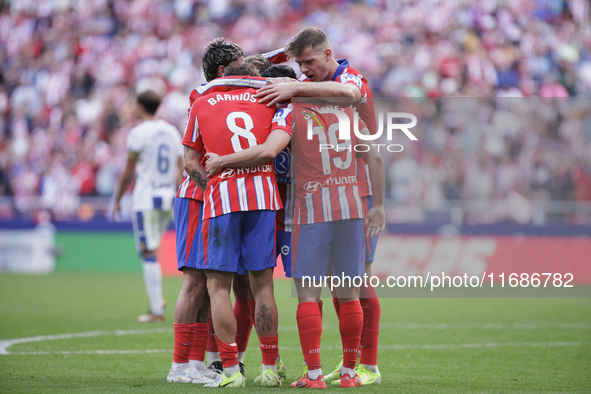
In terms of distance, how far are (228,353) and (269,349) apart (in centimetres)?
29

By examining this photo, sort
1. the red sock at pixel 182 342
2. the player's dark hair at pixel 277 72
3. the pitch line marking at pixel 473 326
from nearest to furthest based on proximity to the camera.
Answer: the red sock at pixel 182 342
the player's dark hair at pixel 277 72
the pitch line marking at pixel 473 326

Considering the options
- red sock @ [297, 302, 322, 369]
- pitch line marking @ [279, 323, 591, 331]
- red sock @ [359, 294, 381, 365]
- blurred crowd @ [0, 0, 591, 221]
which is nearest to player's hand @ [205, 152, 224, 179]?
red sock @ [297, 302, 322, 369]

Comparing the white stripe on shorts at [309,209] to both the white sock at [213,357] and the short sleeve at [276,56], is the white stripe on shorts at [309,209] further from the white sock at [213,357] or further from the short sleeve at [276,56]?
the short sleeve at [276,56]

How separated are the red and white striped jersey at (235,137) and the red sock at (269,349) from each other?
88 centimetres

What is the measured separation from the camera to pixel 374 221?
15.9ft

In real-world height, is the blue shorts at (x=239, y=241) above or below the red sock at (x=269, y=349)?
above

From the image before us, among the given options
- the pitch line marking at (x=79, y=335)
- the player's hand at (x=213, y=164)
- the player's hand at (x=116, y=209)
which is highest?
the player's hand at (x=213, y=164)

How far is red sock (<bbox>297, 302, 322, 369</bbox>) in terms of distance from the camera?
14.4 ft

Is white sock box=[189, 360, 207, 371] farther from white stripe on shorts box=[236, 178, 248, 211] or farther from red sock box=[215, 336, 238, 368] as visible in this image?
white stripe on shorts box=[236, 178, 248, 211]

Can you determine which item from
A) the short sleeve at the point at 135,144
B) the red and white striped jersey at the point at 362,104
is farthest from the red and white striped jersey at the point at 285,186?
the short sleeve at the point at 135,144

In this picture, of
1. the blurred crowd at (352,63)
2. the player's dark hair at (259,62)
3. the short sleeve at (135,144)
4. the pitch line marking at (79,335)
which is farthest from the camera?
the blurred crowd at (352,63)

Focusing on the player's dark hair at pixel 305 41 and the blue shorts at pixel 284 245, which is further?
the blue shorts at pixel 284 245

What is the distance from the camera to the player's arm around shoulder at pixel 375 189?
4781 mm

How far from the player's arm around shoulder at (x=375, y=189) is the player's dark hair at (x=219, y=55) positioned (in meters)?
1.04
